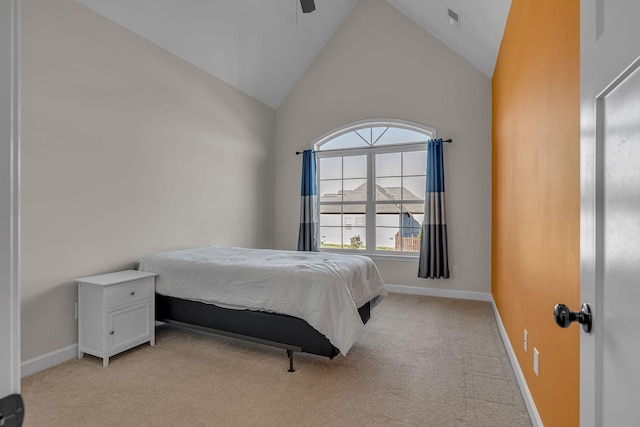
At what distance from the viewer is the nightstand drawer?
105 inches

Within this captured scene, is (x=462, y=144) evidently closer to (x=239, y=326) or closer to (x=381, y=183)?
(x=381, y=183)

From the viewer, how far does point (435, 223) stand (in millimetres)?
4586

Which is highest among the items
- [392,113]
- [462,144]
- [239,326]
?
[392,113]

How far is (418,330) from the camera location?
11.1 feet

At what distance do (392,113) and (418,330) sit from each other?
299cm

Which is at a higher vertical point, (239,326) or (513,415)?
(239,326)

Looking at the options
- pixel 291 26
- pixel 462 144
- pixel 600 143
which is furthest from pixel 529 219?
pixel 291 26

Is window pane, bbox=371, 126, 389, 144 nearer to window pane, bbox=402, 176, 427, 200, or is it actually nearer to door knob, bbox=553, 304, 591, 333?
window pane, bbox=402, 176, 427, 200

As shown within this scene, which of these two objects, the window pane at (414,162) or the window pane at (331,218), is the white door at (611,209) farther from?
the window pane at (331,218)

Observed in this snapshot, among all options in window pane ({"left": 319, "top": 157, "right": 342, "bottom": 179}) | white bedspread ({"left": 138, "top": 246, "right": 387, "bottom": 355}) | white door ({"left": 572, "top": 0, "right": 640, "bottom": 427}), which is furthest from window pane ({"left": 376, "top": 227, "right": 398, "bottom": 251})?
white door ({"left": 572, "top": 0, "right": 640, "bottom": 427})

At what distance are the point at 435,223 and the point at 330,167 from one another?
72.8 inches

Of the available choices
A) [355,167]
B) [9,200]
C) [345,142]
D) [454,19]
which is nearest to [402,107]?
[345,142]

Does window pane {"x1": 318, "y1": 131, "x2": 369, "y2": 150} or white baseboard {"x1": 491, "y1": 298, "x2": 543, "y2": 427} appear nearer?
white baseboard {"x1": 491, "y1": 298, "x2": 543, "y2": 427}

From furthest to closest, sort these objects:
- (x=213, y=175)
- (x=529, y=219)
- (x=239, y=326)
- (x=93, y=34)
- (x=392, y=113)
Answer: (x=392, y=113) < (x=213, y=175) < (x=93, y=34) < (x=239, y=326) < (x=529, y=219)
